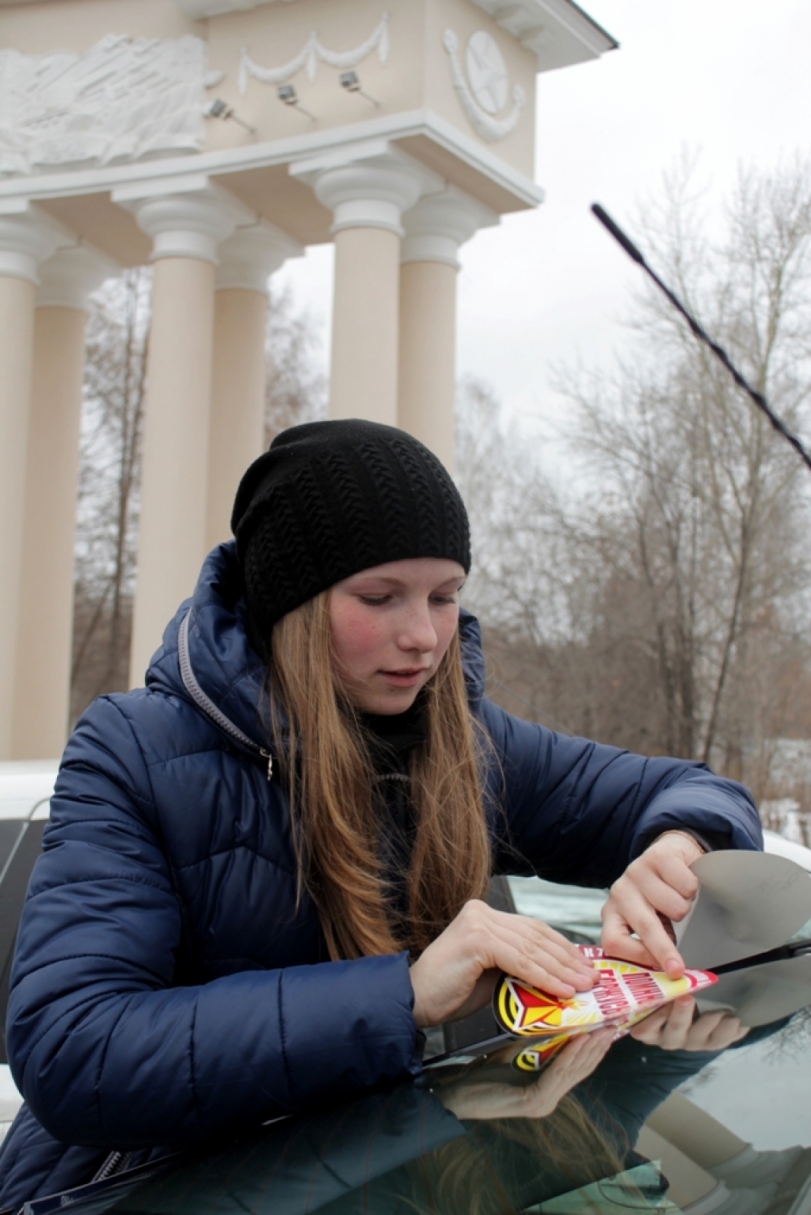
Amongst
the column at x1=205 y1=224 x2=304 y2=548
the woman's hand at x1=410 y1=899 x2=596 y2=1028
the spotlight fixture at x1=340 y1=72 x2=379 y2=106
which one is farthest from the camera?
the column at x1=205 y1=224 x2=304 y2=548

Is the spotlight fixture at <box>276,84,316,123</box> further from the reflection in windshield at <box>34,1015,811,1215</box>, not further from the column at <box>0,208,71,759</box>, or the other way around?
the reflection in windshield at <box>34,1015,811,1215</box>

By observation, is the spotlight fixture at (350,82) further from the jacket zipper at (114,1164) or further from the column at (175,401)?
the jacket zipper at (114,1164)

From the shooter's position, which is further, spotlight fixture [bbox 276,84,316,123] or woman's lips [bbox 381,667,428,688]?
spotlight fixture [bbox 276,84,316,123]

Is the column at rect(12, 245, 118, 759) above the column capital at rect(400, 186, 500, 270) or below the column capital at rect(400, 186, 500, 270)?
below

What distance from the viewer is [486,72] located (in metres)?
9.77

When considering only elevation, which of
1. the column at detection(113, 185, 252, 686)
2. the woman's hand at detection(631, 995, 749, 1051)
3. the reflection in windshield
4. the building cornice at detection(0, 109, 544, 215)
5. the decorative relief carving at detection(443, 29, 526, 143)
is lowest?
the reflection in windshield

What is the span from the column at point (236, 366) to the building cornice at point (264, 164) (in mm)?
1414

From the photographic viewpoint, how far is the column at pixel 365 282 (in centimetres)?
931

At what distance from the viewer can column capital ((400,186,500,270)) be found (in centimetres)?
1013

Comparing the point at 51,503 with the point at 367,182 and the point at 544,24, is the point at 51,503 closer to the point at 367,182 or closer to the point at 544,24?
the point at 367,182

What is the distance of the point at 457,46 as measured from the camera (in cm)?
942

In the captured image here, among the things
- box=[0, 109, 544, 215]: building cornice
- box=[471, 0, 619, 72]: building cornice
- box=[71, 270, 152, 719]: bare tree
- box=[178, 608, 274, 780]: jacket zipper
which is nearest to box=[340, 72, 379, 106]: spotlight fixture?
box=[0, 109, 544, 215]: building cornice

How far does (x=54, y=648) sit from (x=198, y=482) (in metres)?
→ 2.97

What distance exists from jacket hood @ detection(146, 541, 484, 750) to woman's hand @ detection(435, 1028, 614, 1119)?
1.72 ft
